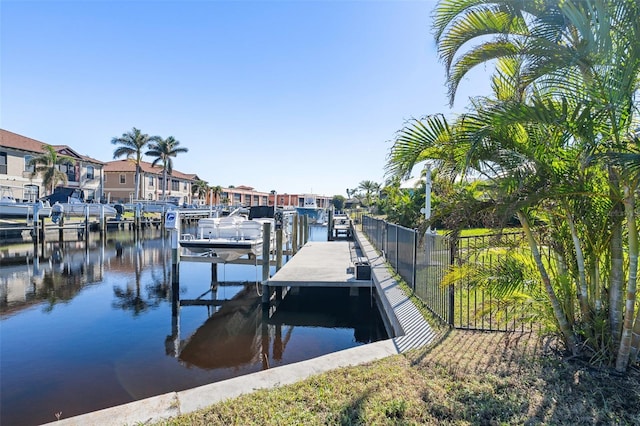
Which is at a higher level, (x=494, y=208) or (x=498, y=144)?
(x=498, y=144)

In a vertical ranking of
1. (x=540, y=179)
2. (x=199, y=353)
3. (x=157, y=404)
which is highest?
(x=540, y=179)

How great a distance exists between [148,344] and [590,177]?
28.7 ft

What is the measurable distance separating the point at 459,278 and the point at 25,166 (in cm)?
4365

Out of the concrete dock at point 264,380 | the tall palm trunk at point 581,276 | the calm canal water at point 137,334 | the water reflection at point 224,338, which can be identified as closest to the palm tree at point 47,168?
the calm canal water at point 137,334

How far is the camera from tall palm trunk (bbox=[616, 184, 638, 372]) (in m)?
3.16

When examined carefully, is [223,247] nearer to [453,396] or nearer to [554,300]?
[453,396]

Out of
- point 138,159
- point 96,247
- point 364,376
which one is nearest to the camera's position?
point 364,376

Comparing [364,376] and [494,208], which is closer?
[494,208]

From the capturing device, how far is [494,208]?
3.57 meters

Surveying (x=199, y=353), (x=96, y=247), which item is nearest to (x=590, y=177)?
(x=199, y=353)

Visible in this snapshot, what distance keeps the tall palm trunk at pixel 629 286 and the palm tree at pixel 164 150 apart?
5475 cm

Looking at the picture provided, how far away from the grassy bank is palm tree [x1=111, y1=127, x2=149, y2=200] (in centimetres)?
5251

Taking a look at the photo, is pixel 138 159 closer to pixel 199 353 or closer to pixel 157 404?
pixel 199 353

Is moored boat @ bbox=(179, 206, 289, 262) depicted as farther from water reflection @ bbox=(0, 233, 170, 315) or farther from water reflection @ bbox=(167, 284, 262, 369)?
water reflection @ bbox=(0, 233, 170, 315)
